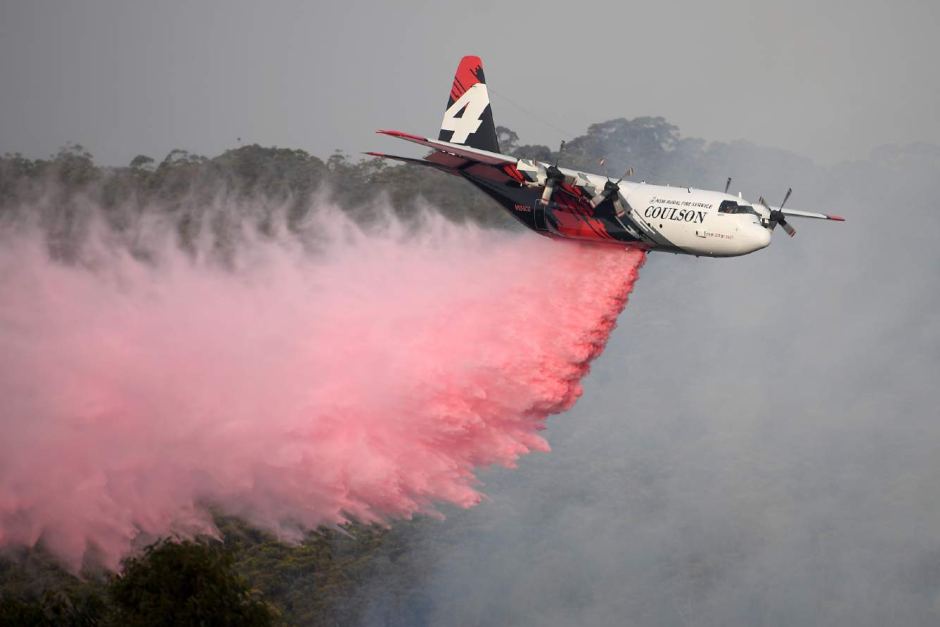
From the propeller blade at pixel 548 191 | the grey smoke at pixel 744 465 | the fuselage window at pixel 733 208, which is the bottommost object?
the grey smoke at pixel 744 465

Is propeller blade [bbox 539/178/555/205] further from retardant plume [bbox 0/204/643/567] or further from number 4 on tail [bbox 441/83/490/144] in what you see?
number 4 on tail [bbox 441/83/490/144]

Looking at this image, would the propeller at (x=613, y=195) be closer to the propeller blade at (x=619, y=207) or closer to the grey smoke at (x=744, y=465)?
the propeller blade at (x=619, y=207)

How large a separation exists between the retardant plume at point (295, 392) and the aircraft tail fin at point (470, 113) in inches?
99.1

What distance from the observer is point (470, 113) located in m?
45.8

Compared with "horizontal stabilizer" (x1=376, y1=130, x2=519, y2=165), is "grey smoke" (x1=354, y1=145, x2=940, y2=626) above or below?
below

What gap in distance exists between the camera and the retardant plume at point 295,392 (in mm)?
40625

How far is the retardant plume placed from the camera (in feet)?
133

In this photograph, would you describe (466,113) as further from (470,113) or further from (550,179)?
(550,179)

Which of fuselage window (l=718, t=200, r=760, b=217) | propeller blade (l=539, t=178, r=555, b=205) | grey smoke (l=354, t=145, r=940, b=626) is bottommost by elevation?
grey smoke (l=354, t=145, r=940, b=626)

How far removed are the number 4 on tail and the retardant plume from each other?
2.74m

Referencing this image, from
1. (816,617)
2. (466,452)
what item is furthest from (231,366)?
(816,617)

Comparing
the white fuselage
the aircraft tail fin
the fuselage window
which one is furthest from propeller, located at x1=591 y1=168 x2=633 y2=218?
the aircraft tail fin

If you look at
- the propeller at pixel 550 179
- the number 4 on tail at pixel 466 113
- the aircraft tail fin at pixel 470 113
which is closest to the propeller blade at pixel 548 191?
the propeller at pixel 550 179

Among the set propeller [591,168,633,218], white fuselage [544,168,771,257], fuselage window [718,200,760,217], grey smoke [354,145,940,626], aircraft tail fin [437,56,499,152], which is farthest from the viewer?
grey smoke [354,145,940,626]
